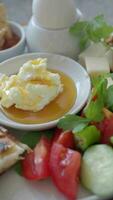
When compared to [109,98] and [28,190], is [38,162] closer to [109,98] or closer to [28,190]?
[28,190]

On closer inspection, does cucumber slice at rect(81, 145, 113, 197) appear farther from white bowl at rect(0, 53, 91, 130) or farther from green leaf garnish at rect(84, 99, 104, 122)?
white bowl at rect(0, 53, 91, 130)

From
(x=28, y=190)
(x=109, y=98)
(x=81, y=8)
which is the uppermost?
(x=109, y=98)

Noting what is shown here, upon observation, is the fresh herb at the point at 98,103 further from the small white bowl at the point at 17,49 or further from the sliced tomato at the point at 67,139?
the small white bowl at the point at 17,49

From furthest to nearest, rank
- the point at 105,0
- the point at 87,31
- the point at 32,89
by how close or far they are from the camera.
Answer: the point at 105,0 < the point at 87,31 < the point at 32,89

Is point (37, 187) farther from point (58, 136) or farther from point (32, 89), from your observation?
point (32, 89)

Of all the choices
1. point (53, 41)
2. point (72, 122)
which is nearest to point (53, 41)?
point (53, 41)

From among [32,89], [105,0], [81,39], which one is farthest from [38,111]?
[105,0]

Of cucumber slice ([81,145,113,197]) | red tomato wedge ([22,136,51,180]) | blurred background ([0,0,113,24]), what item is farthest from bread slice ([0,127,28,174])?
blurred background ([0,0,113,24])
